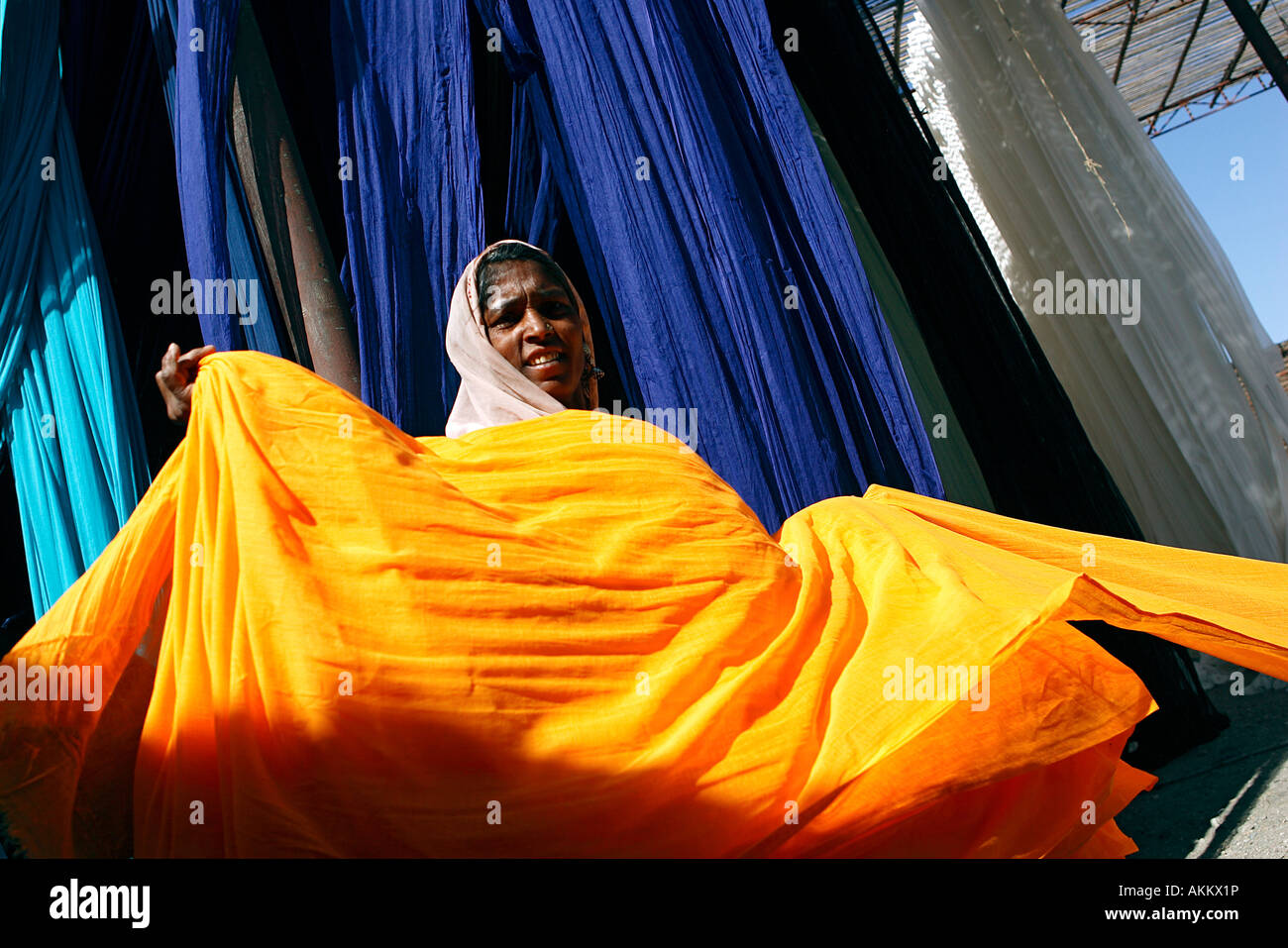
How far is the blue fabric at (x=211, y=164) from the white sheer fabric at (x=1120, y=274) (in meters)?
1.78

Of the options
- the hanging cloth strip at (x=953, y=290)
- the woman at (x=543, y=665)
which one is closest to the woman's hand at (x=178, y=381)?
the woman at (x=543, y=665)

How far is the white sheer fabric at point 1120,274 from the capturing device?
7.75 feet

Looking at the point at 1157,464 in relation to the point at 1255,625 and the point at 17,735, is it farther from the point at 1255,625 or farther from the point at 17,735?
the point at 17,735

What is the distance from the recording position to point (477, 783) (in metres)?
1.06

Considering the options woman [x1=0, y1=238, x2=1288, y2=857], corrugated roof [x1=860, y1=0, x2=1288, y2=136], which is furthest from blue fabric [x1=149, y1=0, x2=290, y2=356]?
corrugated roof [x1=860, y1=0, x2=1288, y2=136]

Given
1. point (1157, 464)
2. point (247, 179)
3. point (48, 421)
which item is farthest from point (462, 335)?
point (1157, 464)

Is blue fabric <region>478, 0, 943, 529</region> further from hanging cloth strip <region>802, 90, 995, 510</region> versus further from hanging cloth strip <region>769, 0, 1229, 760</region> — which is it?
hanging cloth strip <region>769, 0, 1229, 760</region>

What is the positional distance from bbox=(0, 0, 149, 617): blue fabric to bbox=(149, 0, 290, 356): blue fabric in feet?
1.46

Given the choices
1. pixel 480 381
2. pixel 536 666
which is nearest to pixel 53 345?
pixel 480 381

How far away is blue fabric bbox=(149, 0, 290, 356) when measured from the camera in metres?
2.00

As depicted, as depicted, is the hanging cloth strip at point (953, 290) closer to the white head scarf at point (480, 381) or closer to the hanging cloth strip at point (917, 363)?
the hanging cloth strip at point (917, 363)

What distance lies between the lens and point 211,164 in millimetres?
2029

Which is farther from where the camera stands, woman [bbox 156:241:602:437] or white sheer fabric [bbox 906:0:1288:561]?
white sheer fabric [bbox 906:0:1288:561]

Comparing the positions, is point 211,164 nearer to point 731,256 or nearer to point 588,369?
point 588,369
